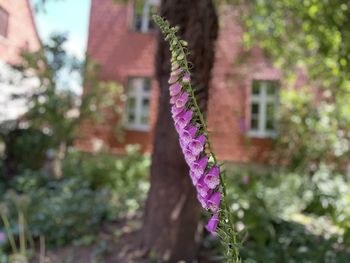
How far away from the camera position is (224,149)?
11.3 metres

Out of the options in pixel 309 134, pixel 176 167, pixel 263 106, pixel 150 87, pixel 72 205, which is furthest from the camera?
pixel 150 87

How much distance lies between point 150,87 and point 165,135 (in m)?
8.75

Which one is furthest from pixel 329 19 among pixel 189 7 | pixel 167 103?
pixel 167 103

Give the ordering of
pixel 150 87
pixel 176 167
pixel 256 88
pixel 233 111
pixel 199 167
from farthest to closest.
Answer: pixel 150 87 < pixel 256 88 < pixel 233 111 < pixel 176 167 < pixel 199 167

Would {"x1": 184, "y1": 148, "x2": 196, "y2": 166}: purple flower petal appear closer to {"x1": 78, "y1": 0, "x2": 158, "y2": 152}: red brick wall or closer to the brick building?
the brick building

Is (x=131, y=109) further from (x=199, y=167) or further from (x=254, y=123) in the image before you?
(x=199, y=167)

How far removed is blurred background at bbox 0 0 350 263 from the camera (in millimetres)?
3611

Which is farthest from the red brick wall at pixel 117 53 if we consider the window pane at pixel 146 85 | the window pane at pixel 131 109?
the window pane at pixel 131 109

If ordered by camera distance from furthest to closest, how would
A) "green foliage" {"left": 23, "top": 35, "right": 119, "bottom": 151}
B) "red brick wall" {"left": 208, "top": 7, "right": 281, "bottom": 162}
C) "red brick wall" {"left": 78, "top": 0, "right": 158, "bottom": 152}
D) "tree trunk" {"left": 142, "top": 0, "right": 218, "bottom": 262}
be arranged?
"red brick wall" {"left": 78, "top": 0, "right": 158, "bottom": 152}
"red brick wall" {"left": 208, "top": 7, "right": 281, "bottom": 162}
"green foliage" {"left": 23, "top": 35, "right": 119, "bottom": 151}
"tree trunk" {"left": 142, "top": 0, "right": 218, "bottom": 262}

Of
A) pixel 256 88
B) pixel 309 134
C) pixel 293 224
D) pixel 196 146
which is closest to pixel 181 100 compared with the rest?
pixel 196 146

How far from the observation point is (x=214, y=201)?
1283mm

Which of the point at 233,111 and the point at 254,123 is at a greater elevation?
the point at 233,111

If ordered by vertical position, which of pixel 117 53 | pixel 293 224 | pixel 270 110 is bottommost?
pixel 293 224

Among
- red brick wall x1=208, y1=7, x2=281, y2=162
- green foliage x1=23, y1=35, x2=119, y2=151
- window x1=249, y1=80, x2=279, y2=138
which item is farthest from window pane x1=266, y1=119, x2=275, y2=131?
green foliage x1=23, y1=35, x2=119, y2=151
